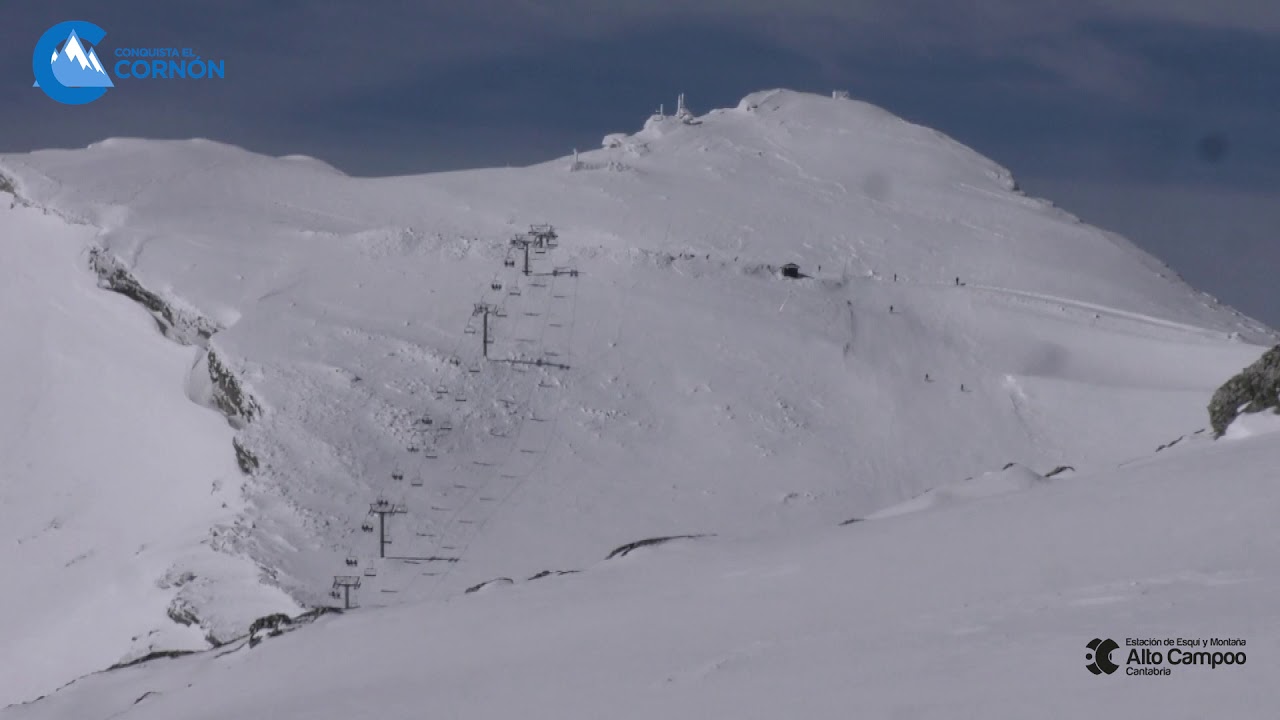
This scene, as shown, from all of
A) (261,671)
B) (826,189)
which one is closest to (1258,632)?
(261,671)

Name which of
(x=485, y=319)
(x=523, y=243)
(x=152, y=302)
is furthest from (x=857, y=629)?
(x=152, y=302)

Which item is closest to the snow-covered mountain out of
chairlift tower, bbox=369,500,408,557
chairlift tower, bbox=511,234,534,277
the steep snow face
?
the steep snow face

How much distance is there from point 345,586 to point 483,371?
47.9 ft

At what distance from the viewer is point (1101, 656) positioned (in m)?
13.3

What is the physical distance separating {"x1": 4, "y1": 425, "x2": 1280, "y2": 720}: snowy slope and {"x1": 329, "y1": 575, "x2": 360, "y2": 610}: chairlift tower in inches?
730

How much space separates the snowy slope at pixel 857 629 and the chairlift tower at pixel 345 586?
1855 cm

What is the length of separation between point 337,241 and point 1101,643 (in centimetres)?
5253

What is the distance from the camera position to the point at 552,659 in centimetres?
1723

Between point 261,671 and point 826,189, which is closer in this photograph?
point 261,671

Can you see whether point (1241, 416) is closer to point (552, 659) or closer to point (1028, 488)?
point (1028, 488)

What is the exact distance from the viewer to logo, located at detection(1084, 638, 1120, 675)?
13.1m

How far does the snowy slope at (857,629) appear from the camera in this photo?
13.5 m

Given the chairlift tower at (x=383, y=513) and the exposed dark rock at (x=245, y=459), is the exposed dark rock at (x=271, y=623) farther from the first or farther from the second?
the exposed dark rock at (x=245, y=459)

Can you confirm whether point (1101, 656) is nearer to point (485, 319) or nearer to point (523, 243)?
point (485, 319)
